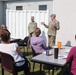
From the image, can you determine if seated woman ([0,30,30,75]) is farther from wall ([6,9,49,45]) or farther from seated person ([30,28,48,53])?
wall ([6,9,49,45])

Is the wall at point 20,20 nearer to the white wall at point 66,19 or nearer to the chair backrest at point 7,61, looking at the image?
the white wall at point 66,19

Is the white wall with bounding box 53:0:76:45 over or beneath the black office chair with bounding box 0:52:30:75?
over

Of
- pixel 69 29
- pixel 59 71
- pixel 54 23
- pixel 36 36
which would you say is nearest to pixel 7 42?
pixel 36 36

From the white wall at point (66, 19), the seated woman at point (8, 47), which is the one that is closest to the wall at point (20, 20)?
the white wall at point (66, 19)

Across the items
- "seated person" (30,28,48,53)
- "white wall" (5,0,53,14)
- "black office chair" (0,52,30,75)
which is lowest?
"black office chair" (0,52,30,75)

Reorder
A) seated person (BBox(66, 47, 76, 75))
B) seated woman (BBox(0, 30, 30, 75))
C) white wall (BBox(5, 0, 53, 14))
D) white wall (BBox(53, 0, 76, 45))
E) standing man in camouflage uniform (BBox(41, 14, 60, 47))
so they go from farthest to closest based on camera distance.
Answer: white wall (BBox(5, 0, 53, 14)) < white wall (BBox(53, 0, 76, 45)) < standing man in camouflage uniform (BBox(41, 14, 60, 47)) < seated woman (BBox(0, 30, 30, 75)) < seated person (BBox(66, 47, 76, 75))

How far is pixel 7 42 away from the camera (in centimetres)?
488

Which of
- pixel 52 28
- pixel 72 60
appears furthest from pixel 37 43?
pixel 52 28

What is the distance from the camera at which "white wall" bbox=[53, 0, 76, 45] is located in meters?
9.54

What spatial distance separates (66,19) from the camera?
9680mm

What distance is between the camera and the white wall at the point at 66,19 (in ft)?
31.3

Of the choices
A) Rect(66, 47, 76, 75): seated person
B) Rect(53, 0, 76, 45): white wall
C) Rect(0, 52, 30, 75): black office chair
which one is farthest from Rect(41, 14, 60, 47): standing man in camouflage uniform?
Rect(66, 47, 76, 75): seated person

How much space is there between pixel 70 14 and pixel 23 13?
3160 millimetres

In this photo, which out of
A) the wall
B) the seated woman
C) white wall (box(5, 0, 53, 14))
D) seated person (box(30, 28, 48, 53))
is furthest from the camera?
white wall (box(5, 0, 53, 14))
